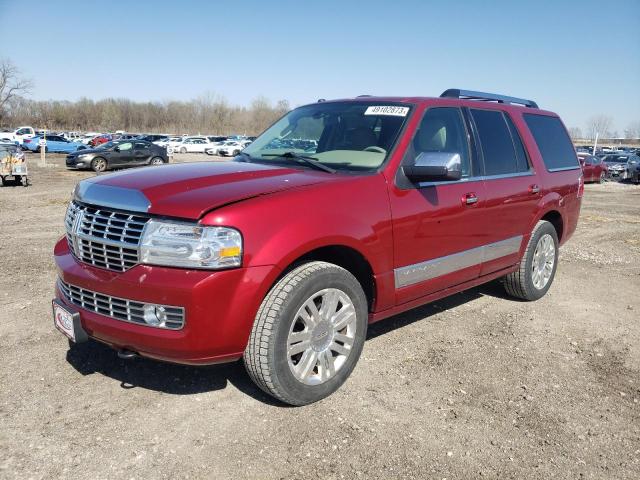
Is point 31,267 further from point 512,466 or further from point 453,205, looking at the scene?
point 512,466

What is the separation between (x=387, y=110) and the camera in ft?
13.4

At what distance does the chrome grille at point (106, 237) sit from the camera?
9.45 feet

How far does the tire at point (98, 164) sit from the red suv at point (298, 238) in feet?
71.6

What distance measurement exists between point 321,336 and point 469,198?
68.9 inches

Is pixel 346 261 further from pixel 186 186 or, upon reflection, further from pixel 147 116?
pixel 147 116

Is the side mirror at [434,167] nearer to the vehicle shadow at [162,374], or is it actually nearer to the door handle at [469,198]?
the door handle at [469,198]

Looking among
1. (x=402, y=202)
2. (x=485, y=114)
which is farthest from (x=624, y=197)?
(x=402, y=202)

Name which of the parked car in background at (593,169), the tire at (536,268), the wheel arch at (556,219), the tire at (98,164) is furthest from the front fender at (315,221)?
the parked car in background at (593,169)

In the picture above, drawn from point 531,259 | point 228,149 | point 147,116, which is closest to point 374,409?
point 531,259

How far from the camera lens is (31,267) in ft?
21.0

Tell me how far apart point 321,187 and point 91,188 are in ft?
4.67

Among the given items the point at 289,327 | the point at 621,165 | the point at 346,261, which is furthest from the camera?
the point at 621,165

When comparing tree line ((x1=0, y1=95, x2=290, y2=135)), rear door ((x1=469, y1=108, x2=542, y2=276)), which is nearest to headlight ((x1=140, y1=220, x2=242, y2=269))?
rear door ((x1=469, y1=108, x2=542, y2=276))

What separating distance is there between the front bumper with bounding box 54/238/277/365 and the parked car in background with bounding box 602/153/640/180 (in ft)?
100
